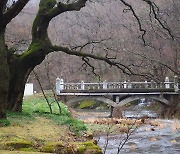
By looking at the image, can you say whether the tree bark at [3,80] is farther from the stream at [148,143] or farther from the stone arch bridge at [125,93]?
the stone arch bridge at [125,93]

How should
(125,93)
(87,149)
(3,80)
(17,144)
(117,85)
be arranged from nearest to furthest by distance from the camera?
1. (17,144)
2. (87,149)
3. (3,80)
4. (125,93)
5. (117,85)

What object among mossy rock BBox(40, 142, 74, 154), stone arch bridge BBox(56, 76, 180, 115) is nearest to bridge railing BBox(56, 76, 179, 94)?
stone arch bridge BBox(56, 76, 180, 115)

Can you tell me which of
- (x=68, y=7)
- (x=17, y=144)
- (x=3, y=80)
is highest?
(x=68, y=7)

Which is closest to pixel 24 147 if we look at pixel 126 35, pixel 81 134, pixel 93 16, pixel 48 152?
pixel 48 152

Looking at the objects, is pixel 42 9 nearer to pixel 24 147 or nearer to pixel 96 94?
pixel 24 147

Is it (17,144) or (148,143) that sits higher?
(17,144)

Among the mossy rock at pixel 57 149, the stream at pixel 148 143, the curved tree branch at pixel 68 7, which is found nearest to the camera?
the mossy rock at pixel 57 149

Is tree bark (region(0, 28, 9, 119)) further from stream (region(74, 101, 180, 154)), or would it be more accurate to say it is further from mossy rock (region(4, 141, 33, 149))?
stream (region(74, 101, 180, 154))

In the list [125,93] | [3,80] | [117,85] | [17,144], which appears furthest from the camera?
[117,85]

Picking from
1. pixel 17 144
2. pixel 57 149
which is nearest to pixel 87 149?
pixel 57 149

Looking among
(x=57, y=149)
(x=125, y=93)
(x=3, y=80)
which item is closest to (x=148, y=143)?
(x=3, y=80)

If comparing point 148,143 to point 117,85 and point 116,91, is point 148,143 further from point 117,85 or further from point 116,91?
point 117,85

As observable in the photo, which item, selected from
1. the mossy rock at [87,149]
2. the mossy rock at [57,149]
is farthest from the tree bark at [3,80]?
the mossy rock at [87,149]

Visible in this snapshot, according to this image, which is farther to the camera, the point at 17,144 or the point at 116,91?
the point at 116,91
